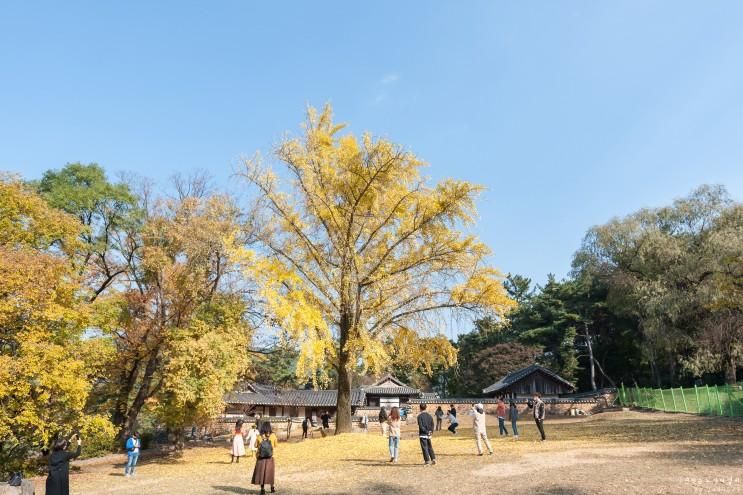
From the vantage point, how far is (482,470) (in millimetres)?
11070

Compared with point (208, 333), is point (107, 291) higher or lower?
higher

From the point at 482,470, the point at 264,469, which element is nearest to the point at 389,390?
the point at 482,470

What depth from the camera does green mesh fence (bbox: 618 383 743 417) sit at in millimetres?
23019

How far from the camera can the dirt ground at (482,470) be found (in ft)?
29.0

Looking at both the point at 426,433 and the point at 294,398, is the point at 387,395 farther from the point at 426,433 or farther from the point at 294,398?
the point at 426,433

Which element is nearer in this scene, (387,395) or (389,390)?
(387,395)

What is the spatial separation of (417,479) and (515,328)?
5319 centimetres

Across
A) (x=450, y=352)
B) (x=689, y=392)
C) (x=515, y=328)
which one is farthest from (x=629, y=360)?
(x=450, y=352)

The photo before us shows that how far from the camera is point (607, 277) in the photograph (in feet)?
145

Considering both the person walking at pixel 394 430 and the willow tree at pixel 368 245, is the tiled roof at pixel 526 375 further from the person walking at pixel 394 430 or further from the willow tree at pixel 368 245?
the person walking at pixel 394 430

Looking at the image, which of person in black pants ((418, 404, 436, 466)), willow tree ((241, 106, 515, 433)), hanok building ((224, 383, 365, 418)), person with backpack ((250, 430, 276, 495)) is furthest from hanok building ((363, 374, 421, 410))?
person with backpack ((250, 430, 276, 495))

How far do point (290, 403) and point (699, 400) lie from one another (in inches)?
1381

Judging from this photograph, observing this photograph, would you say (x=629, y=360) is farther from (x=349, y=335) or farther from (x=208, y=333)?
(x=208, y=333)

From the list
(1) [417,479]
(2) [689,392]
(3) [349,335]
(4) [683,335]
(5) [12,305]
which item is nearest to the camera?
(1) [417,479]
